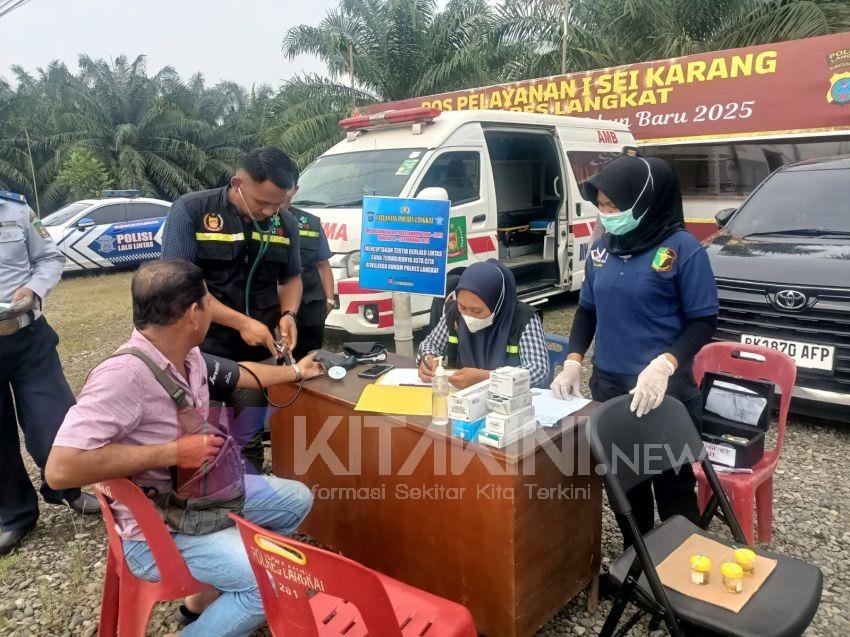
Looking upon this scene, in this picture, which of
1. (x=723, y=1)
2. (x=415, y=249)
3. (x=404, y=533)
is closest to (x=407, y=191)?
(x=415, y=249)

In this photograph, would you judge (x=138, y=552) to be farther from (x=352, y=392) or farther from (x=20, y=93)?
(x=20, y=93)

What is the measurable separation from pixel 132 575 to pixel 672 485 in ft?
5.90

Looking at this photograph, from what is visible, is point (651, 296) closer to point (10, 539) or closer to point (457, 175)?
point (10, 539)

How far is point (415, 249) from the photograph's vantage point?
3.29m

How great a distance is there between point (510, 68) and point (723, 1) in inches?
161

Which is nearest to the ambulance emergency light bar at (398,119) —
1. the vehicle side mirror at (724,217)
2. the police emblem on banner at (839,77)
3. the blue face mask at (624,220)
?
the vehicle side mirror at (724,217)

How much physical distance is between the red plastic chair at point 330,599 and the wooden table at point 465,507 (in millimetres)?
227

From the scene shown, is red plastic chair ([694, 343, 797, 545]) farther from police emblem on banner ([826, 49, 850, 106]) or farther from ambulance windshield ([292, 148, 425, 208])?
police emblem on banner ([826, 49, 850, 106])

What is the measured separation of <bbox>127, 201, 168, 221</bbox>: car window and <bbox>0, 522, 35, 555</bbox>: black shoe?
29.4 feet

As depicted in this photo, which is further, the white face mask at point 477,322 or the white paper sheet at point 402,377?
the white face mask at point 477,322

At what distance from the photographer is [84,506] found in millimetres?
3020

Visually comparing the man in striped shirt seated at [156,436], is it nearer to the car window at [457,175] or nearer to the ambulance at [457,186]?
the ambulance at [457,186]

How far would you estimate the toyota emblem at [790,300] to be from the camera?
3.45m

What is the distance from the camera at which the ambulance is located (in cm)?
477
